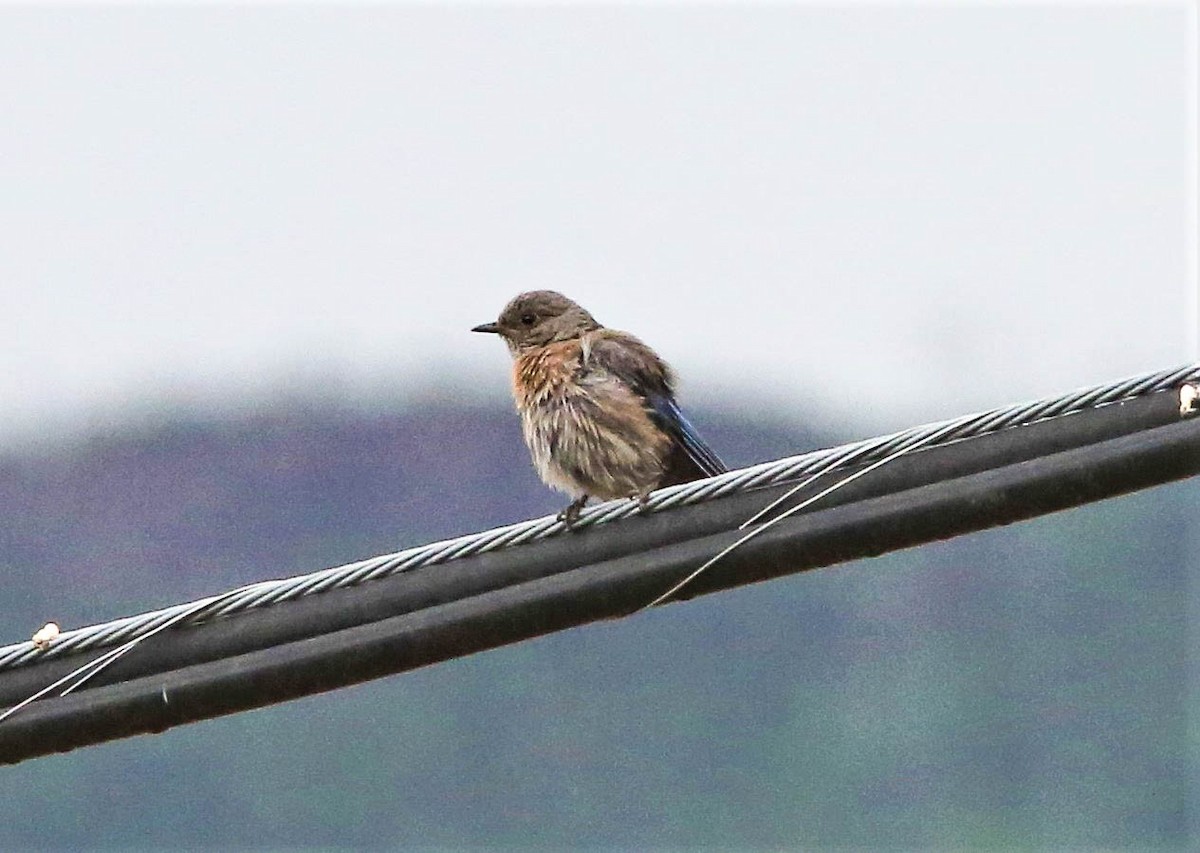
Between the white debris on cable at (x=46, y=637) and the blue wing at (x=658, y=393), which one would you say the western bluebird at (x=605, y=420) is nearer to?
the blue wing at (x=658, y=393)

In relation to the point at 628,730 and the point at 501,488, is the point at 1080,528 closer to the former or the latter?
the point at 628,730

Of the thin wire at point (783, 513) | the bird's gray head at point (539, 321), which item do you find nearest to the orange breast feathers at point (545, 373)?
the bird's gray head at point (539, 321)

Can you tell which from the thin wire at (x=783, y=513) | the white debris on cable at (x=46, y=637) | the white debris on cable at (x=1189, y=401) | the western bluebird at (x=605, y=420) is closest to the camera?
the white debris on cable at (x=1189, y=401)

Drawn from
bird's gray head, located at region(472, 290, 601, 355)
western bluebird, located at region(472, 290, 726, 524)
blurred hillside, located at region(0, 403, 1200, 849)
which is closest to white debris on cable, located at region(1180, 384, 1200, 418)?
western bluebird, located at region(472, 290, 726, 524)

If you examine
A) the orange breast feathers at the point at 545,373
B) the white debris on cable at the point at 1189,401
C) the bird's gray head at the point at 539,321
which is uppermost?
the bird's gray head at the point at 539,321

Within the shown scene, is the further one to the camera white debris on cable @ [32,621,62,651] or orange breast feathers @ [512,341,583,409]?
orange breast feathers @ [512,341,583,409]

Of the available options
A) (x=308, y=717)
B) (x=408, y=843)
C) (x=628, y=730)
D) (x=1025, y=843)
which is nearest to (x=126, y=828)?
(x=408, y=843)

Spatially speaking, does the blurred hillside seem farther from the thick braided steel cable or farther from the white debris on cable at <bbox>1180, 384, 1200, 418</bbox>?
the white debris on cable at <bbox>1180, 384, 1200, 418</bbox>
